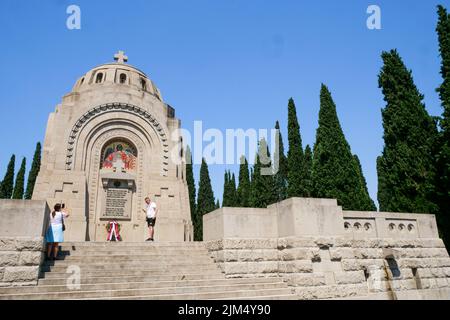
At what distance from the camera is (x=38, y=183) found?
16906 mm

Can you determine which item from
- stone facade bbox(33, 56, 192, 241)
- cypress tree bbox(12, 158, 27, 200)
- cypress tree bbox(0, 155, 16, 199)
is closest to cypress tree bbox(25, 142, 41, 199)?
cypress tree bbox(12, 158, 27, 200)

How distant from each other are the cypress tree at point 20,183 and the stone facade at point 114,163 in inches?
833

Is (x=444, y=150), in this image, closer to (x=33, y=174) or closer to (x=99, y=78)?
(x=99, y=78)

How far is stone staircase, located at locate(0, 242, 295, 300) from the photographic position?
25.3ft

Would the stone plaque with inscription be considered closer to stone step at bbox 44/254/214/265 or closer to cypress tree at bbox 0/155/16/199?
stone step at bbox 44/254/214/265

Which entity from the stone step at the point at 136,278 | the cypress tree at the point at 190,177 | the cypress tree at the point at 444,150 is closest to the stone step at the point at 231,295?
the stone step at the point at 136,278

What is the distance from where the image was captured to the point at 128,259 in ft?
32.9

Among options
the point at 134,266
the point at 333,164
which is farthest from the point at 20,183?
the point at 333,164

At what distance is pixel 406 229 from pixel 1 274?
40.9 ft

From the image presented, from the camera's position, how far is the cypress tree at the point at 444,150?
14.2 meters

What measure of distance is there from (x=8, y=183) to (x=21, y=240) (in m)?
34.7

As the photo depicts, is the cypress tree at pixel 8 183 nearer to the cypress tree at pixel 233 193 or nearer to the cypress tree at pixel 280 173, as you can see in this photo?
the cypress tree at pixel 233 193
